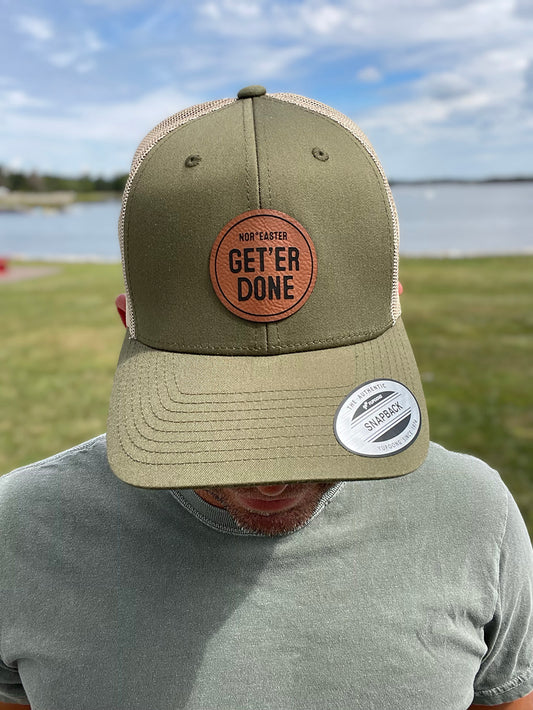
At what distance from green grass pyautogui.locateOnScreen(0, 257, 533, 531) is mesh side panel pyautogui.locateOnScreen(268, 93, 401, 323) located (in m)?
2.95

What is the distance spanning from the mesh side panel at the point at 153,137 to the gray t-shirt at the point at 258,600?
38 cm

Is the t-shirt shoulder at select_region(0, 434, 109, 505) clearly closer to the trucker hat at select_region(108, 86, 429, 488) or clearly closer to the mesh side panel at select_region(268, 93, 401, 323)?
the trucker hat at select_region(108, 86, 429, 488)

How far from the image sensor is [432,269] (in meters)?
15.7

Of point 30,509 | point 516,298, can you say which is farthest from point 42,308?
point 30,509

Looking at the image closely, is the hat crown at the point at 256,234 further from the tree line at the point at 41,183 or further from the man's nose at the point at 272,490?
the tree line at the point at 41,183

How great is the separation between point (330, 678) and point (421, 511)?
36cm

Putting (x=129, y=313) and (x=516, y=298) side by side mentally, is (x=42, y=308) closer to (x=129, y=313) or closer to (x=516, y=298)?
(x=516, y=298)

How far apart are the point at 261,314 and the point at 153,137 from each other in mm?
455

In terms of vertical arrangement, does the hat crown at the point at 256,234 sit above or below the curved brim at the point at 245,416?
above

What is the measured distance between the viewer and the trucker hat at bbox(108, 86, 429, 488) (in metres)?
1.06

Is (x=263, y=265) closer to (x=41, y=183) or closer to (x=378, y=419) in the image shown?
(x=378, y=419)

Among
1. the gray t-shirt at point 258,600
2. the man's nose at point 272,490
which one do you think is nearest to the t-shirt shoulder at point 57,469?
the gray t-shirt at point 258,600

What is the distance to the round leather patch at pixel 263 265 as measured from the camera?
111 centimetres

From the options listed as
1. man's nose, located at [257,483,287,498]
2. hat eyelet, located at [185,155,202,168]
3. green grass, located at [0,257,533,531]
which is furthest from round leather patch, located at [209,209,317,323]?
green grass, located at [0,257,533,531]
